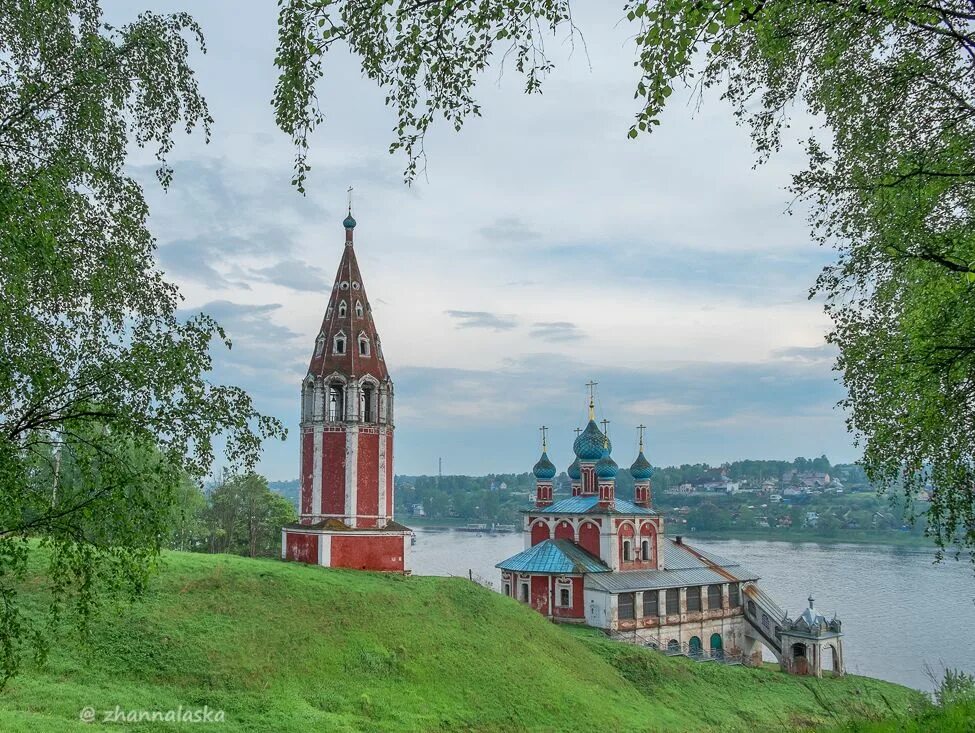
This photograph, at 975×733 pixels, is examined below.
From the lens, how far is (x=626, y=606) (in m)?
33.1

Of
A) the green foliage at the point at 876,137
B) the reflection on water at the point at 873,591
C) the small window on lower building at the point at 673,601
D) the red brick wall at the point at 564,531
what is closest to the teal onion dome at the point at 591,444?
the red brick wall at the point at 564,531

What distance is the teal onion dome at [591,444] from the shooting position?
38.9 m

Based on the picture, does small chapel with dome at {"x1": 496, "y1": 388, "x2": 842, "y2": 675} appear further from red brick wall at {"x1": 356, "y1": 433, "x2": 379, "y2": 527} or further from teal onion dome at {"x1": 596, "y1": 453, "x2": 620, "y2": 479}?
red brick wall at {"x1": 356, "y1": 433, "x2": 379, "y2": 527}

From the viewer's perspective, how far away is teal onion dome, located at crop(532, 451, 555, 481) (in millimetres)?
40781

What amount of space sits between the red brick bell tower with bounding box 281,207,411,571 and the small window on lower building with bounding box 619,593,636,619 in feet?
38.1

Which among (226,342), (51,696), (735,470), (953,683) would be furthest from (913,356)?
(735,470)

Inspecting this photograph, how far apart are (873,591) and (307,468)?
A: 47.3 metres

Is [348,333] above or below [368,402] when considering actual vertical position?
above

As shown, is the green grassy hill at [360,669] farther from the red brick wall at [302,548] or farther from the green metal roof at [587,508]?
the green metal roof at [587,508]

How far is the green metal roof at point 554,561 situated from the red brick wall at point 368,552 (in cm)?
919

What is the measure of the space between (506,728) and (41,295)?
41.6 feet

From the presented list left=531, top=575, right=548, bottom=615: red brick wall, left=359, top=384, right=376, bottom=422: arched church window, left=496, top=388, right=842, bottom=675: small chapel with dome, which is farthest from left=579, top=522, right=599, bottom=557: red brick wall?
left=359, top=384, right=376, bottom=422: arched church window

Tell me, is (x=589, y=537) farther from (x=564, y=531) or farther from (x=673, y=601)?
(x=673, y=601)

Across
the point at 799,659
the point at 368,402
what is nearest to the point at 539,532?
the point at 799,659
